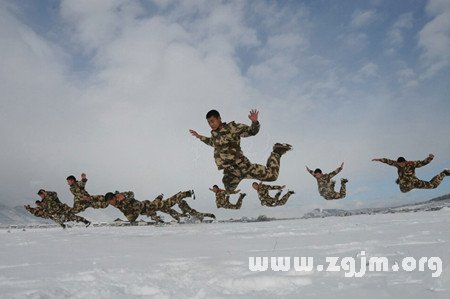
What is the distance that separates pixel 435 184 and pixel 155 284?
1368 cm

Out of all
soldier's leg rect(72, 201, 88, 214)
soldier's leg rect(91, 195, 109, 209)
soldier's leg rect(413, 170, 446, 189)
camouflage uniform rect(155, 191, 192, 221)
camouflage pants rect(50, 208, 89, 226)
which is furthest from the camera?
camouflage pants rect(50, 208, 89, 226)

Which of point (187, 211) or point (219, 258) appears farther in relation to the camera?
point (187, 211)

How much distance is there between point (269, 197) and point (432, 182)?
5.81 metres

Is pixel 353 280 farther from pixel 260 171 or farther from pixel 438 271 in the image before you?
pixel 260 171

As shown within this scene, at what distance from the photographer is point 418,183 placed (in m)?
13.8

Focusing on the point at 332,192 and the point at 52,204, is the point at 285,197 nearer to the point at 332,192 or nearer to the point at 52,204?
the point at 332,192

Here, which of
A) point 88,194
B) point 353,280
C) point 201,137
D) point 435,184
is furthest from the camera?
point 88,194

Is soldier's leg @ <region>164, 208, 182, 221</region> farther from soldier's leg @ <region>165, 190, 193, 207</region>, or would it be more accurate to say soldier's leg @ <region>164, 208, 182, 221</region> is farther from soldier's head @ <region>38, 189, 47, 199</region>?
soldier's head @ <region>38, 189, 47, 199</region>

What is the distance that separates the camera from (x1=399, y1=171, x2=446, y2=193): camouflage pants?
13.7 meters

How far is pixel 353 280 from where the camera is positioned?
256 centimetres

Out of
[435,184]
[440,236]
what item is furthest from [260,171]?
[435,184]

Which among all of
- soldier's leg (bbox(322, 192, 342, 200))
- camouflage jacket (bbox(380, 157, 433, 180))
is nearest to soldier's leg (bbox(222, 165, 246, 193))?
camouflage jacket (bbox(380, 157, 433, 180))

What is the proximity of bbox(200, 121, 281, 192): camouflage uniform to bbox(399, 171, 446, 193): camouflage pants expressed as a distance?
7.21 metres

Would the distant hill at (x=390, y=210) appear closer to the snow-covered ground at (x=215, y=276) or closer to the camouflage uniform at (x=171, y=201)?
the camouflage uniform at (x=171, y=201)
